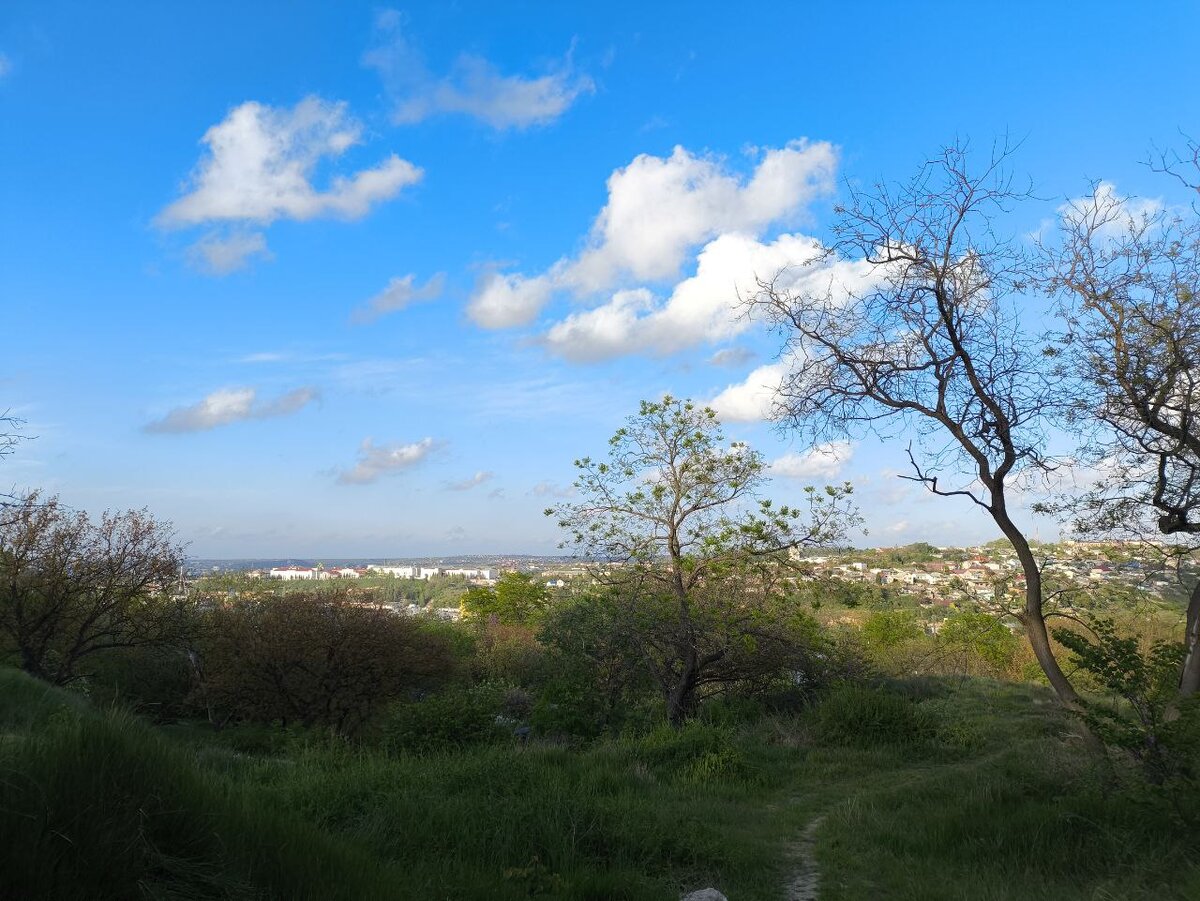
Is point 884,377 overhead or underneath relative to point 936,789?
overhead

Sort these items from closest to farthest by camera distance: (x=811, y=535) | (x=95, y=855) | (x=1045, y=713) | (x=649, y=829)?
(x=95, y=855) < (x=649, y=829) < (x=1045, y=713) < (x=811, y=535)

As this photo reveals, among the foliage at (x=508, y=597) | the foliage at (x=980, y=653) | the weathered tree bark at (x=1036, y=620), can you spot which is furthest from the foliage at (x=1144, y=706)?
the foliage at (x=508, y=597)

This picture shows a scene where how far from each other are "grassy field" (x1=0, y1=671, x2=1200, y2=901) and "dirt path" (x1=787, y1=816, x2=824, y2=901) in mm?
97

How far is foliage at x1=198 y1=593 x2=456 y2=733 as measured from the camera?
2039cm

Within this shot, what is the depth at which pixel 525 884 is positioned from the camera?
16.7 feet

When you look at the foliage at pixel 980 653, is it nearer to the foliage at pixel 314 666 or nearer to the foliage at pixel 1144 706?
the foliage at pixel 1144 706

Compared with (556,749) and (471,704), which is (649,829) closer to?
(556,749)

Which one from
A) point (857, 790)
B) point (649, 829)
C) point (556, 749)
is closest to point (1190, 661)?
point (857, 790)

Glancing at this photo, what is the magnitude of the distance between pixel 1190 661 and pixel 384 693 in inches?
715

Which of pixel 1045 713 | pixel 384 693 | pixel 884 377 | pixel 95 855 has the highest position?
pixel 884 377

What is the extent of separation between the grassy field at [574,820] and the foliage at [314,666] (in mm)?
9243

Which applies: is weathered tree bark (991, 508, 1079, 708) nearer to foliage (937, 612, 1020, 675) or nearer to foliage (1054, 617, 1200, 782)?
foliage (1054, 617, 1200, 782)

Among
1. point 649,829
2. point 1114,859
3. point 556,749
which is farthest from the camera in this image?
point 556,749

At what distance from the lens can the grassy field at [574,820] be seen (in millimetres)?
3594
